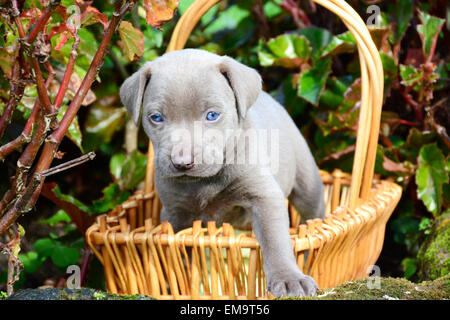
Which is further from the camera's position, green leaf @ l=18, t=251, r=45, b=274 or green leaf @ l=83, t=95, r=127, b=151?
green leaf @ l=83, t=95, r=127, b=151

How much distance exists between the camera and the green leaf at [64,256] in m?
2.81

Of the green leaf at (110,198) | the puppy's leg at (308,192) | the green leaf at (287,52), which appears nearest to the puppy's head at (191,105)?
the puppy's leg at (308,192)

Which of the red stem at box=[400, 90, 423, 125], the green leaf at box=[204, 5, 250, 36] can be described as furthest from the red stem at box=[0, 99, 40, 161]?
the green leaf at box=[204, 5, 250, 36]

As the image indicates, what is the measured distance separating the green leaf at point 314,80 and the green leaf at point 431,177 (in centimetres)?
66

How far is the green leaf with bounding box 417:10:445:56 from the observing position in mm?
3104

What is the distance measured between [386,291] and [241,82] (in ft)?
2.95

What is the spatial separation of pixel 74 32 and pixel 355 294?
1.17 m

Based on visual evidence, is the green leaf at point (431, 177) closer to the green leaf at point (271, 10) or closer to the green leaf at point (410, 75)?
the green leaf at point (410, 75)

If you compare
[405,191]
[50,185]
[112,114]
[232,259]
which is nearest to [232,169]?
[232,259]

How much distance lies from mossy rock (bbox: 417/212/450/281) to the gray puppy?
2.41 feet

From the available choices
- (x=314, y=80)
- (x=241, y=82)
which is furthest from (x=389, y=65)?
(x=241, y=82)

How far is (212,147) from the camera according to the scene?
6.69 ft

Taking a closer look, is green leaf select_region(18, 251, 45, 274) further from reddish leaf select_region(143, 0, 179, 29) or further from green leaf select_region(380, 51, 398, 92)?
green leaf select_region(380, 51, 398, 92)
